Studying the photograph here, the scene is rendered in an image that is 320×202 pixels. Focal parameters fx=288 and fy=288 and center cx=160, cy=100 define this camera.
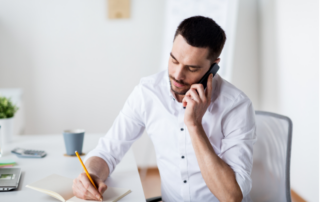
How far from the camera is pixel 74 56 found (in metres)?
2.68

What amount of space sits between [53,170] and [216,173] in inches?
23.4

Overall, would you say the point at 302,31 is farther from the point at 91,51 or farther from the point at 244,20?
the point at 91,51

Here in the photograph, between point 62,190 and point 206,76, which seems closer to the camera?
point 62,190

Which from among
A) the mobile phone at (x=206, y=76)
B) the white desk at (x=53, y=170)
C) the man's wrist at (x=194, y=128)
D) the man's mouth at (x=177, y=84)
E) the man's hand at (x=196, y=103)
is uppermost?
the mobile phone at (x=206, y=76)

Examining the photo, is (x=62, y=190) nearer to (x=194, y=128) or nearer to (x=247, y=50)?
(x=194, y=128)

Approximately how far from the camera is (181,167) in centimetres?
113

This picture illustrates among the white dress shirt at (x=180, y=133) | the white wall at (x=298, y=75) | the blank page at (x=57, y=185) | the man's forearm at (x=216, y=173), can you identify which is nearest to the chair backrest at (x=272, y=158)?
A: the white dress shirt at (x=180, y=133)

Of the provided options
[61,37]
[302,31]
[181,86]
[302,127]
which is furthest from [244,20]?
[181,86]

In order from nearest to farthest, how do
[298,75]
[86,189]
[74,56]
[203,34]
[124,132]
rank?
1. [86,189]
2. [203,34]
3. [124,132]
4. [298,75]
5. [74,56]

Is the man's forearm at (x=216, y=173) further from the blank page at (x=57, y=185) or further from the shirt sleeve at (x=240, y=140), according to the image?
the blank page at (x=57, y=185)

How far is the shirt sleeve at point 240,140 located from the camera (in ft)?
3.29

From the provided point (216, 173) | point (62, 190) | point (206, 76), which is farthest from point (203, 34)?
point (62, 190)

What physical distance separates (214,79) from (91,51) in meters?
1.76

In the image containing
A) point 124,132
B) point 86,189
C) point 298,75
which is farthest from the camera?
point 298,75
